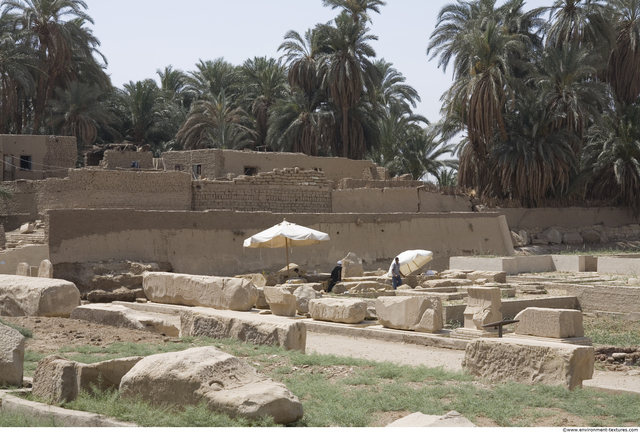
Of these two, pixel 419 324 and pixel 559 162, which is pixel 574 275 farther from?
pixel 559 162

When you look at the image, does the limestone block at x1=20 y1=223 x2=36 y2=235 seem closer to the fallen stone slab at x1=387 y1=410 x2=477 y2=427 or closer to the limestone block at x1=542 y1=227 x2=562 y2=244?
the fallen stone slab at x1=387 y1=410 x2=477 y2=427

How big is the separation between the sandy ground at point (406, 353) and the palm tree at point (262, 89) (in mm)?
31935

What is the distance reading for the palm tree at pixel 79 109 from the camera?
3459 cm

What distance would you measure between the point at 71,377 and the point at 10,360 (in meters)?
0.79

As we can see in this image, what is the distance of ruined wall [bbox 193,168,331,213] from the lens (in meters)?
23.5

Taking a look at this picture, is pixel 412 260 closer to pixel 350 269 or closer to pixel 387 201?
pixel 350 269

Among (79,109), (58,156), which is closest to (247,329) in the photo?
(58,156)

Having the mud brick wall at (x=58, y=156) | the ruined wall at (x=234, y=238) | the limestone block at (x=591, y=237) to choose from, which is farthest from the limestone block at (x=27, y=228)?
the limestone block at (x=591, y=237)

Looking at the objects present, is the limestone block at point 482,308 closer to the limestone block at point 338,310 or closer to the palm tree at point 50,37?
the limestone block at point 338,310

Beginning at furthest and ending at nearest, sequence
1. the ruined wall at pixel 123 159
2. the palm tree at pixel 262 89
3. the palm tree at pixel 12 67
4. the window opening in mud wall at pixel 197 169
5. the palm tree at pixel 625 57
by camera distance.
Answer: the palm tree at pixel 262 89 < the palm tree at pixel 625 57 < the palm tree at pixel 12 67 < the window opening in mud wall at pixel 197 169 < the ruined wall at pixel 123 159

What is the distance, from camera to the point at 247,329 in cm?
972

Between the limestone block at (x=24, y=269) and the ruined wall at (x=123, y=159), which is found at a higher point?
the ruined wall at (x=123, y=159)

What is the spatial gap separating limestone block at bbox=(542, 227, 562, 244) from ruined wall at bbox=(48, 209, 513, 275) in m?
6.26

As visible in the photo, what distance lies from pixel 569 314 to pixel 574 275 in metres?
10.4
